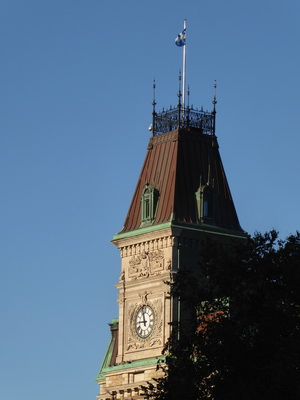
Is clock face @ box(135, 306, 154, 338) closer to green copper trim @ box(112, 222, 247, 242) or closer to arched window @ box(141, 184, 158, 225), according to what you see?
green copper trim @ box(112, 222, 247, 242)

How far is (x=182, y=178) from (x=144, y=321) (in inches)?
405

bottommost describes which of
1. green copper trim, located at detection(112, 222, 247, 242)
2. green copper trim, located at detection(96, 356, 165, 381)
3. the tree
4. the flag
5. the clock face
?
the tree

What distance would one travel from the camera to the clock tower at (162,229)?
463 feet

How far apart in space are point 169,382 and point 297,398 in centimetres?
827

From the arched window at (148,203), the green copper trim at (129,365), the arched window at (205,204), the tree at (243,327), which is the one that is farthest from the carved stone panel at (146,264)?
the tree at (243,327)

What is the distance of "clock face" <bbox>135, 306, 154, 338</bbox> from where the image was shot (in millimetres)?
142250

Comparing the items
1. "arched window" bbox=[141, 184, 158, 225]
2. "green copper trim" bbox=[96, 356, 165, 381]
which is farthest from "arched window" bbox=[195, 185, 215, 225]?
"green copper trim" bbox=[96, 356, 165, 381]

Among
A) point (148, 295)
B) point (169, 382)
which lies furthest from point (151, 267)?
point (169, 382)

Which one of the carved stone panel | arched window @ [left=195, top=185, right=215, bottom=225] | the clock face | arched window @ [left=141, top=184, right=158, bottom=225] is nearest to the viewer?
the carved stone panel

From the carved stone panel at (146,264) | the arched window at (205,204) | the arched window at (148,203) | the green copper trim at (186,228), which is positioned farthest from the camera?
the arched window at (148,203)

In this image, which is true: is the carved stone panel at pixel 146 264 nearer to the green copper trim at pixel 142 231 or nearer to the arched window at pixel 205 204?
the green copper trim at pixel 142 231

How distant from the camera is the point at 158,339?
141125mm

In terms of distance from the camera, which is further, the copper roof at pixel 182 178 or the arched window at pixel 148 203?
the arched window at pixel 148 203

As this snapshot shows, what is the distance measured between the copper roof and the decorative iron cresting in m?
0.59
